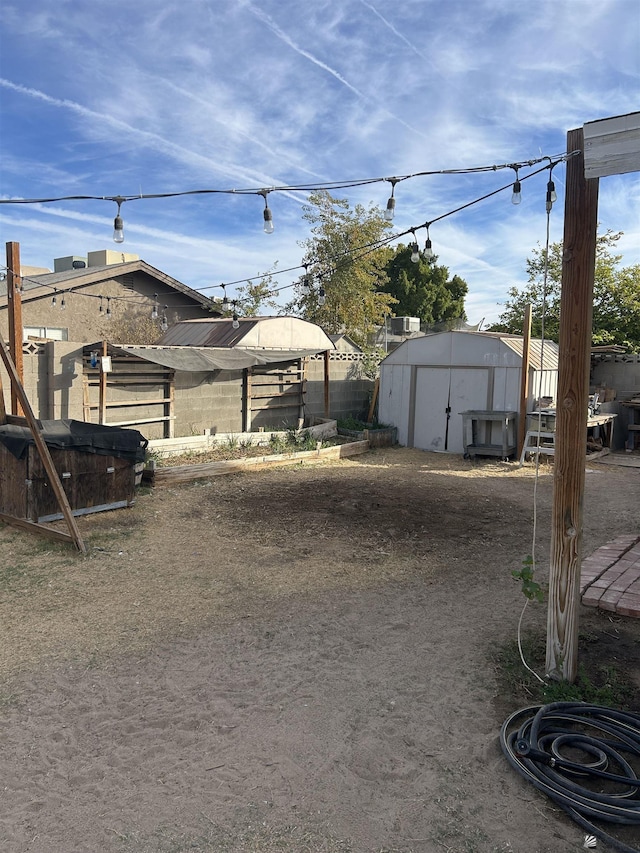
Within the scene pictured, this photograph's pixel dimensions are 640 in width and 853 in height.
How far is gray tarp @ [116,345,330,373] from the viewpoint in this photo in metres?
10.0

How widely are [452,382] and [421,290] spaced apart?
2173cm

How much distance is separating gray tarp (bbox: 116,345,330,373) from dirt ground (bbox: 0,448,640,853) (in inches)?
142

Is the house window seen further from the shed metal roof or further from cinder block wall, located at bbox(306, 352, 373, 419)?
cinder block wall, located at bbox(306, 352, 373, 419)

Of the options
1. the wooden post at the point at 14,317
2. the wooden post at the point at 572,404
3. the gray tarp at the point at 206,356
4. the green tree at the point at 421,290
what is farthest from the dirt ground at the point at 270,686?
the green tree at the point at 421,290

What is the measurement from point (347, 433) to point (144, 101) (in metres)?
7.95

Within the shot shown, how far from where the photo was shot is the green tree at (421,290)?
3325cm

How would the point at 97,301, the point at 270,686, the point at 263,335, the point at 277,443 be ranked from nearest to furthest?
the point at 270,686
the point at 277,443
the point at 263,335
the point at 97,301

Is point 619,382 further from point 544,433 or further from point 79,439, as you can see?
point 79,439

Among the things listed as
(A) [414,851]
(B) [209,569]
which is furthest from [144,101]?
(A) [414,851]

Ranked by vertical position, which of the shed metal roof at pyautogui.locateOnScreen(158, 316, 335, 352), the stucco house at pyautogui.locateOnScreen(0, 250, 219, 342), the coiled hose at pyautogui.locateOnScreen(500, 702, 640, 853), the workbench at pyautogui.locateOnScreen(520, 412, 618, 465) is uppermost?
the stucco house at pyautogui.locateOnScreen(0, 250, 219, 342)

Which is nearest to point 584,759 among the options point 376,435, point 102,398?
point 102,398

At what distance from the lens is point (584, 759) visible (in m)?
2.81

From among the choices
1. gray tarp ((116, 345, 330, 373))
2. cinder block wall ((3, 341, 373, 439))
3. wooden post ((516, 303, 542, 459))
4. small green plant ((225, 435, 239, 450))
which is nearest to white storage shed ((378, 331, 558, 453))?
wooden post ((516, 303, 542, 459))

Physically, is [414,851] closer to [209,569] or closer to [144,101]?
[209,569]
